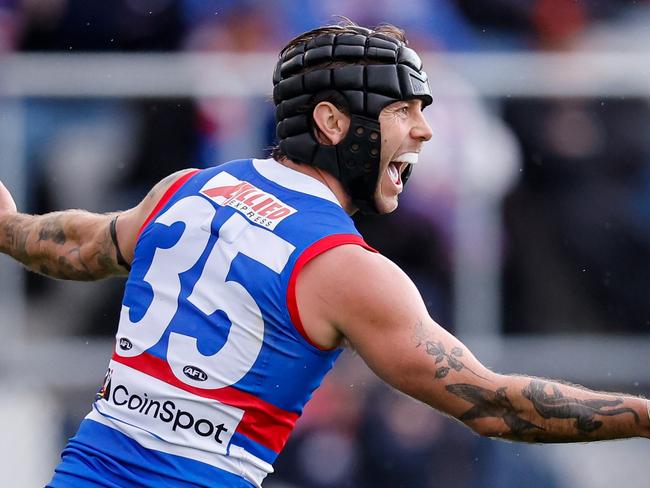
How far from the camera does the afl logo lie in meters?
3.54

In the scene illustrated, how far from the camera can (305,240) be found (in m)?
3.53

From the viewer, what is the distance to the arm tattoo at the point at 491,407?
3504 mm

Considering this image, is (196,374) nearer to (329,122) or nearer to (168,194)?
(168,194)

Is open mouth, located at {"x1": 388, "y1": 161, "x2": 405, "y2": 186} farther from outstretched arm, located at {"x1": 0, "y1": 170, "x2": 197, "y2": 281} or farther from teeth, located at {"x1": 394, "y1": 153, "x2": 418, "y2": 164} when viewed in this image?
outstretched arm, located at {"x1": 0, "y1": 170, "x2": 197, "y2": 281}

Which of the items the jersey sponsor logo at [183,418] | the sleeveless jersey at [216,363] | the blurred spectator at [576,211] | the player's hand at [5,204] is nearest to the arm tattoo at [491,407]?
the sleeveless jersey at [216,363]

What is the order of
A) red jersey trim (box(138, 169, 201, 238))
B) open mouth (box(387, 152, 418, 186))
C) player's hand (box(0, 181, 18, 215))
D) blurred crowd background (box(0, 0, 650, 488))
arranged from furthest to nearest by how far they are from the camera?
blurred crowd background (box(0, 0, 650, 488)), player's hand (box(0, 181, 18, 215)), open mouth (box(387, 152, 418, 186)), red jersey trim (box(138, 169, 201, 238))

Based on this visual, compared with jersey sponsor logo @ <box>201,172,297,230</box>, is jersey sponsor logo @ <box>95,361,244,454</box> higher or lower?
lower

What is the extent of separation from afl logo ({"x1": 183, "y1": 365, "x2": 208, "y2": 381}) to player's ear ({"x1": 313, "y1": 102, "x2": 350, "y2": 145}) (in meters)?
Result: 0.88

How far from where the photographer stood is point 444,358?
3.48 metres

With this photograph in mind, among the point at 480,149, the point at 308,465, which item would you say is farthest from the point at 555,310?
the point at 308,465

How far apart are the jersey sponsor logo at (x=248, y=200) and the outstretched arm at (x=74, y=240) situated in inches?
9.2

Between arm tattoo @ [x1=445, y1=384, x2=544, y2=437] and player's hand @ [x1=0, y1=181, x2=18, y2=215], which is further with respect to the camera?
player's hand @ [x1=0, y1=181, x2=18, y2=215]

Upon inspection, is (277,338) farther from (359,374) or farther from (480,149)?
(480,149)

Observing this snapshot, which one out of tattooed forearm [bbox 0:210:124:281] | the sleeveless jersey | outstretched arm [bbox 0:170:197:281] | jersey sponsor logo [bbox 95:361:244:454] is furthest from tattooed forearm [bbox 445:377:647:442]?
tattooed forearm [bbox 0:210:124:281]
